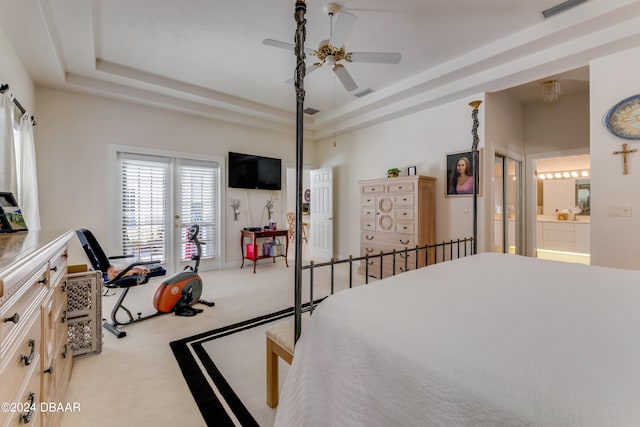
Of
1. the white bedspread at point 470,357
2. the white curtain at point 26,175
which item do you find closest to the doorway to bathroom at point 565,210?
the white bedspread at point 470,357

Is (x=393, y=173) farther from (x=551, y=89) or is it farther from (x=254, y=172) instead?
(x=254, y=172)

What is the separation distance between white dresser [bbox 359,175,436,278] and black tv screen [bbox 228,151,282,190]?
1.93 m

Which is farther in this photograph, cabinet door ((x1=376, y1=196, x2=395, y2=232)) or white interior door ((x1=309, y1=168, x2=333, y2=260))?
white interior door ((x1=309, y1=168, x2=333, y2=260))

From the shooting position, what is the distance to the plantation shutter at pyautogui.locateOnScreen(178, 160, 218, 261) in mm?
4809

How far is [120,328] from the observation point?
105 inches

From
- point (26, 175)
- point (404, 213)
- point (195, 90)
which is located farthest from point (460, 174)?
point (26, 175)

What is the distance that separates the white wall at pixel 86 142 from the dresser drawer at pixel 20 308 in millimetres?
3559

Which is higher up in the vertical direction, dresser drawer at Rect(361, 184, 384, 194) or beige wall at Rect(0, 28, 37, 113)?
beige wall at Rect(0, 28, 37, 113)

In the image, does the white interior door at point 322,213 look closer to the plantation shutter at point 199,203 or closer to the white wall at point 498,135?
the plantation shutter at point 199,203

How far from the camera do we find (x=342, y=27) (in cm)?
236

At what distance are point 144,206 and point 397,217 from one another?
397 cm

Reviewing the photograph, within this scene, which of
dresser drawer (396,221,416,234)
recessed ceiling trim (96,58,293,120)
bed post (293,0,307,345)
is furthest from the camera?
dresser drawer (396,221,416,234)

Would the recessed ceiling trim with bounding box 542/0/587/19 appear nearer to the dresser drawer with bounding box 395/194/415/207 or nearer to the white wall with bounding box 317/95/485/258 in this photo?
the white wall with bounding box 317/95/485/258

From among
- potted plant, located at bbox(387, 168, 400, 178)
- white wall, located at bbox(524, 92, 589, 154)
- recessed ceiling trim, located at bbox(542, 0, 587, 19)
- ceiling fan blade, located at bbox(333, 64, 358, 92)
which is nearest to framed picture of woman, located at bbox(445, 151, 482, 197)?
potted plant, located at bbox(387, 168, 400, 178)
